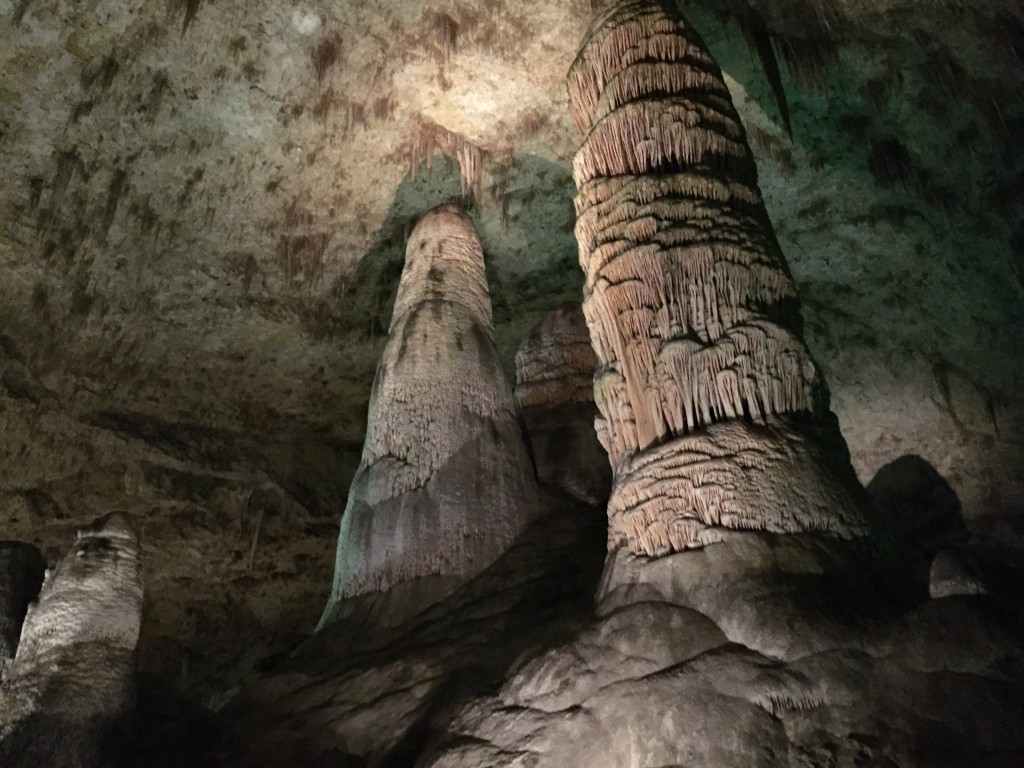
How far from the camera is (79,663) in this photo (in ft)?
15.2

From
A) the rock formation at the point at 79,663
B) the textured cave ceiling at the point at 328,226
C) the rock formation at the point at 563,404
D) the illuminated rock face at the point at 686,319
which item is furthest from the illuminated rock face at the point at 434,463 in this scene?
the textured cave ceiling at the point at 328,226

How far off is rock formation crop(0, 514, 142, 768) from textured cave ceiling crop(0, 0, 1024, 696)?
17.8ft

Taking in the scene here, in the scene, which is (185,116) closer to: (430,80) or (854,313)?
(430,80)

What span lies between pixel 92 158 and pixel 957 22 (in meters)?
9.14

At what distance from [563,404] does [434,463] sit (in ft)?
7.59

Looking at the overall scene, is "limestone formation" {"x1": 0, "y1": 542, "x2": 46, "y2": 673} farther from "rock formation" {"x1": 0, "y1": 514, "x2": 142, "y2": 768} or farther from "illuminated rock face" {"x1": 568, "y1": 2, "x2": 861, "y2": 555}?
"illuminated rock face" {"x1": 568, "y1": 2, "x2": 861, "y2": 555}

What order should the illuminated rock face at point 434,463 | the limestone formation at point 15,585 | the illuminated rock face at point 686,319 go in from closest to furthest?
the illuminated rock face at point 686,319 → the limestone formation at point 15,585 → the illuminated rock face at point 434,463

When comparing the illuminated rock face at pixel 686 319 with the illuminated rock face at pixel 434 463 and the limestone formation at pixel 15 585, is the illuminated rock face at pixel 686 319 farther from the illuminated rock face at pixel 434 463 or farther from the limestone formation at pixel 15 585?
the limestone formation at pixel 15 585

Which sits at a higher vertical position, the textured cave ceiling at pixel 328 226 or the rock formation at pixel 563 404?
the textured cave ceiling at pixel 328 226

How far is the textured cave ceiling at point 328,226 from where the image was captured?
321 inches

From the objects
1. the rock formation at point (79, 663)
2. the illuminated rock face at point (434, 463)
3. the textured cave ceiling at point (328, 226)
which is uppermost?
the textured cave ceiling at point (328, 226)

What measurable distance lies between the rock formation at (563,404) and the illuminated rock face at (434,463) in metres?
0.85

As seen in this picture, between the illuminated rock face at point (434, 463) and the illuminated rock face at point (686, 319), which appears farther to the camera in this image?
the illuminated rock face at point (434, 463)

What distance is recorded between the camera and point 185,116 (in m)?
8.83
